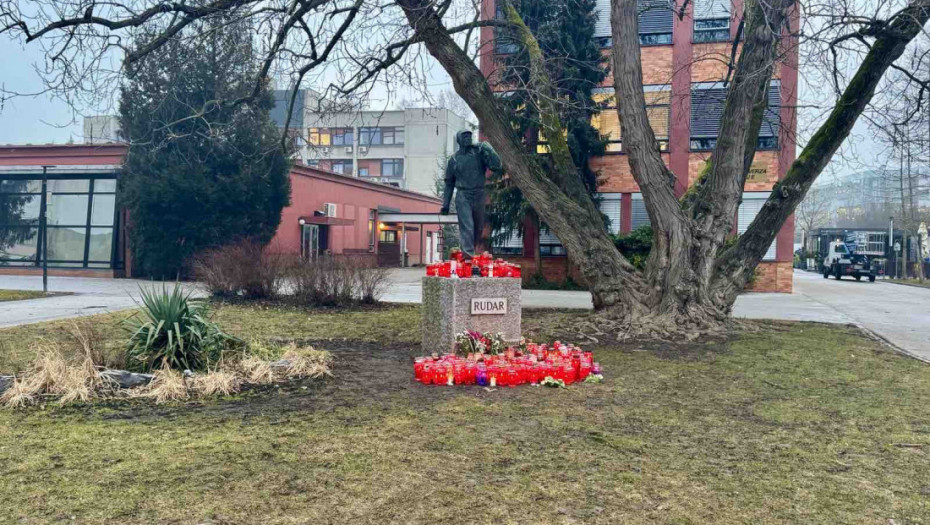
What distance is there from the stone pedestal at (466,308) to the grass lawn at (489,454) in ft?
2.97

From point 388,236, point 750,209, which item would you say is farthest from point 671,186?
point 388,236

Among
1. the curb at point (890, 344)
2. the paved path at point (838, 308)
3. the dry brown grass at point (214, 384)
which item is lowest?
the dry brown grass at point (214, 384)

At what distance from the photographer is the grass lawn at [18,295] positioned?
14169 millimetres

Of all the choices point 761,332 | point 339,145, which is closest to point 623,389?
point 761,332

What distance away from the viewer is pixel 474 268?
25.5ft

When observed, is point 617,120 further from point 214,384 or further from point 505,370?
point 214,384

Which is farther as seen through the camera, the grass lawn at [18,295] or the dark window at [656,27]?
the dark window at [656,27]

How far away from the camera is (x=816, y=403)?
18.3 feet

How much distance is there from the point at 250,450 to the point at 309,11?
775cm

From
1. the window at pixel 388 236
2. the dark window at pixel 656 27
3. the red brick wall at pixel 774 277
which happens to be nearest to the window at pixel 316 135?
the dark window at pixel 656 27

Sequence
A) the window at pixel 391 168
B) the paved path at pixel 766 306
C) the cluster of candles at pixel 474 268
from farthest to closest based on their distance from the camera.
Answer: the window at pixel 391 168 → the paved path at pixel 766 306 → the cluster of candles at pixel 474 268

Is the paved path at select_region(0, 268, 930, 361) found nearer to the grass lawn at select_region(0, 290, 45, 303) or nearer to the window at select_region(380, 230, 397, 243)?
the grass lawn at select_region(0, 290, 45, 303)

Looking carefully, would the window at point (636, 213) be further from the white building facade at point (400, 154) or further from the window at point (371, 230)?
the white building facade at point (400, 154)

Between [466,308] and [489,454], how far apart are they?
3.55 m
